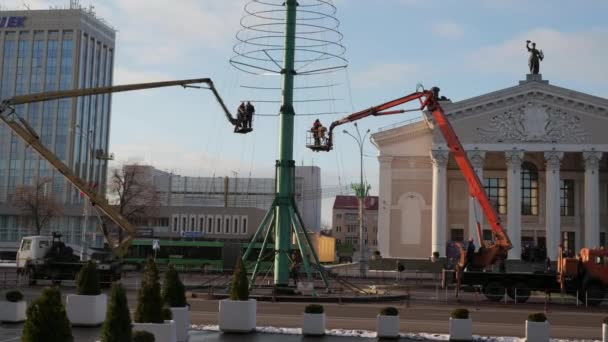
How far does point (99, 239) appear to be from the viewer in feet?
329

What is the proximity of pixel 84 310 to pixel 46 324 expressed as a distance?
34.2ft

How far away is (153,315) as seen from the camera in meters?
16.1

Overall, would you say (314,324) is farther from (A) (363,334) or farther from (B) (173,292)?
(B) (173,292)

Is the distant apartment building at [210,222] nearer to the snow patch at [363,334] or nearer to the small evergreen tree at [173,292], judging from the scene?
the snow patch at [363,334]

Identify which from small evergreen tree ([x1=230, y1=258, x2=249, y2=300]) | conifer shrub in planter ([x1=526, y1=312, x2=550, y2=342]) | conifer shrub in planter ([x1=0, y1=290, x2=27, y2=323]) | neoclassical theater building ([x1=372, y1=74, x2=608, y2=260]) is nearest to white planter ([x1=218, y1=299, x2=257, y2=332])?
small evergreen tree ([x1=230, y1=258, x2=249, y2=300])

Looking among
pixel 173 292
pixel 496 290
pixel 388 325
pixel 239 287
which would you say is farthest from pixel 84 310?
pixel 496 290

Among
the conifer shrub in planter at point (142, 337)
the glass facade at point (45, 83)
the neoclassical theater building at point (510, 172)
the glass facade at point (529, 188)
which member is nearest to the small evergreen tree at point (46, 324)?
the conifer shrub in planter at point (142, 337)

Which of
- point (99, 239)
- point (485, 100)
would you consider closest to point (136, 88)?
point (485, 100)

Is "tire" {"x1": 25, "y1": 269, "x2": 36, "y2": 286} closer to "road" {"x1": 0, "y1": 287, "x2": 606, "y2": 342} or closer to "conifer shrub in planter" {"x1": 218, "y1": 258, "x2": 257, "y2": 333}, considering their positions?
"road" {"x1": 0, "y1": 287, "x2": 606, "y2": 342}

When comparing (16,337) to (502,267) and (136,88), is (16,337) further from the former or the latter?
(502,267)

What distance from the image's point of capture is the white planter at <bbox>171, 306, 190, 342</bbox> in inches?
758

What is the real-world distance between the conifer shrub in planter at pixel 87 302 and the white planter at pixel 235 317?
3.31 metres

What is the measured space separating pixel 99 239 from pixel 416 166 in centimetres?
4765

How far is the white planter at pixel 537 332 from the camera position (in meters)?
19.9
